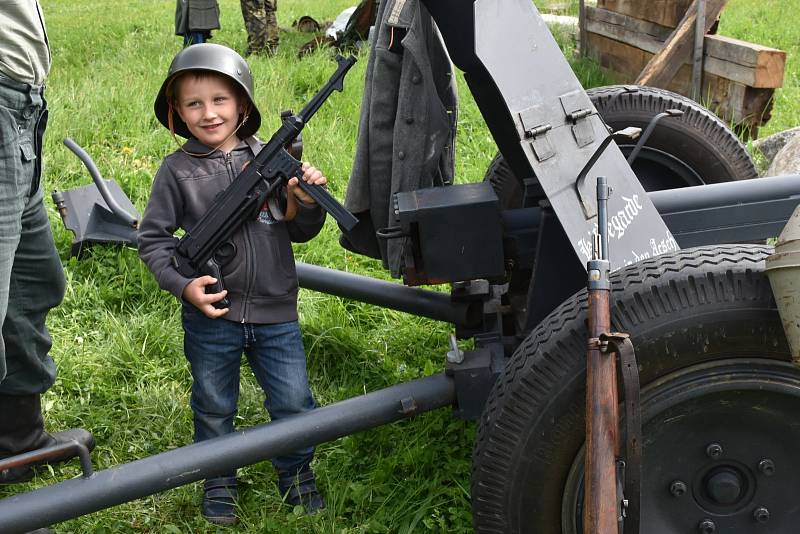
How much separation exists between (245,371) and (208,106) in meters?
1.35

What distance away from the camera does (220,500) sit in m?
3.00

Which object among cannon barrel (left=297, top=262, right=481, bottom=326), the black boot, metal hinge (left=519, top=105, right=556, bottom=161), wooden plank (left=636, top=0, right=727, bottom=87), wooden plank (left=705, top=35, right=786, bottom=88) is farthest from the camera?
wooden plank (left=636, top=0, right=727, bottom=87)

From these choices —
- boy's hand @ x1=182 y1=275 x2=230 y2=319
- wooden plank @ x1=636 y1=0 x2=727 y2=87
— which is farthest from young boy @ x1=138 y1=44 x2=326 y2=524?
wooden plank @ x1=636 y1=0 x2=727 y2=87

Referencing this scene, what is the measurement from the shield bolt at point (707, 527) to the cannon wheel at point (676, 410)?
1 cm

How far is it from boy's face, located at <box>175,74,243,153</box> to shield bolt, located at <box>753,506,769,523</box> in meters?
1.77

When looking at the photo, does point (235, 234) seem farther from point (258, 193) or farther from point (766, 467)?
point (766, 467)

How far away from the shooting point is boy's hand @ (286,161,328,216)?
2697 mm

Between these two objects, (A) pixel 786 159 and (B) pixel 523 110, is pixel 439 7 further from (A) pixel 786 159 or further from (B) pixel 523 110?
(A) pixel 786 159

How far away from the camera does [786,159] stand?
187 inches

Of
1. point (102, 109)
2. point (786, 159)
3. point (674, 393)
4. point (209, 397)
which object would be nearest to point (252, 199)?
point (209, 397)

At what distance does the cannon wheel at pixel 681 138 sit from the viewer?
3.50 m

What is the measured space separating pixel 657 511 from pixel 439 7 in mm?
1380

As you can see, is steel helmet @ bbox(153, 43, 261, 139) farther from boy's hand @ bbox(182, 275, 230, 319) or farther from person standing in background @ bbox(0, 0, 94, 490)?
boy's hand @ bbox(182, 275, 230, 319)

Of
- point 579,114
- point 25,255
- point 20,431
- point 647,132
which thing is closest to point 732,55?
point 647,132
